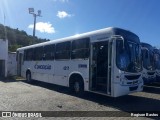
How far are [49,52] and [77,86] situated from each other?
422cm

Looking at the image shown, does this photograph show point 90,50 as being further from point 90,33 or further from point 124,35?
point 124,35

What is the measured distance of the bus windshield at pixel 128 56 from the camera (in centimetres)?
1047

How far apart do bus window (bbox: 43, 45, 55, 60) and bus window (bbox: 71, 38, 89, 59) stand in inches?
107

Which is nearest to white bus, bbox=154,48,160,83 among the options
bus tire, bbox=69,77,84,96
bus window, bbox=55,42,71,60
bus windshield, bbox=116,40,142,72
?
bus windshield, bbox=116,40,142,72

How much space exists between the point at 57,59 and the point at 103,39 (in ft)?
15.3

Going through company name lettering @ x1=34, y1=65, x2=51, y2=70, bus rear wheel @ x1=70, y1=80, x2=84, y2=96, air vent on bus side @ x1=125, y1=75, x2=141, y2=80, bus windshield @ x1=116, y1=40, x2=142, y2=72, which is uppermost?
bus windshield @ x1=116, y1=40, x2=142, y2=72

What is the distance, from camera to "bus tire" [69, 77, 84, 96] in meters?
12.6

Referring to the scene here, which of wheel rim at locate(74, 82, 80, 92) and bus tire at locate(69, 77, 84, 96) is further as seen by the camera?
wheel rim at locate(74, 82, 80, 92)

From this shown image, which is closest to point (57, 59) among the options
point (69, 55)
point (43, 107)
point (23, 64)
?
point (69, 55)

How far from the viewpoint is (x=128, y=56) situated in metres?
10.8

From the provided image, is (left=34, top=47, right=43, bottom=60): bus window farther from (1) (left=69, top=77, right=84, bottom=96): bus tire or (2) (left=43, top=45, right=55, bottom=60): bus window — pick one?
(1) (left=69, top=77, right=84, bottom=96): bus tire

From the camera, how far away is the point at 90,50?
39.1 ft

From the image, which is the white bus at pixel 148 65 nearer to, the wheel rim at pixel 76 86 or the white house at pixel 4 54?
the wheel rim at pixel 76 86

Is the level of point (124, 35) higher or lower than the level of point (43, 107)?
higher
